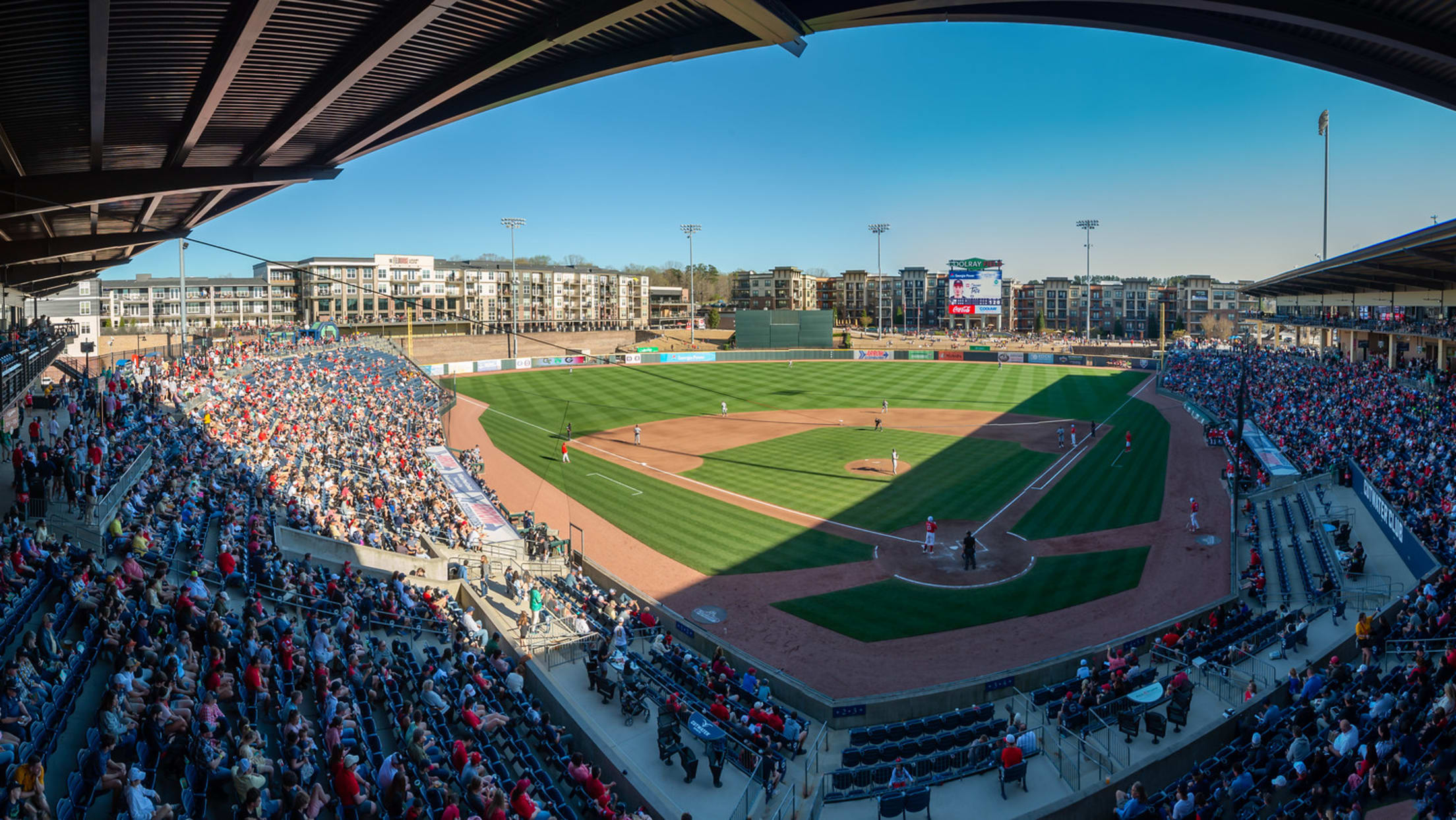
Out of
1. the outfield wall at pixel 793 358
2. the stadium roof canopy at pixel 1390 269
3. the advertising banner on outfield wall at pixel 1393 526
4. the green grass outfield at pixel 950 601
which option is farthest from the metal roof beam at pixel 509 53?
the outfield wall at pixel 793 358

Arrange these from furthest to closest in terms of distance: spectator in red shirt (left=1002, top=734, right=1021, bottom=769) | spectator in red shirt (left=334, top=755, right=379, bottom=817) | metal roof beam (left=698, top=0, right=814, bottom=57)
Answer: spectator in red shirt (left=1002, top=734, right=1021, bottom=769) → spectator in red shirt (left=334, top=755, right=379, bottom=817) → metal roof beam (left=698, top=0, right=814, bottom=57)

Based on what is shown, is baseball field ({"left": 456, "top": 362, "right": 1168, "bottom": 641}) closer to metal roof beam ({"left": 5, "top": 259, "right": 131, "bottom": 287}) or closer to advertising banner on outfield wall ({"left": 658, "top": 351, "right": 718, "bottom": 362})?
advertising banner on outfield wall ({"left": 658, "top": 351, "right": 718, "bottom": 362})

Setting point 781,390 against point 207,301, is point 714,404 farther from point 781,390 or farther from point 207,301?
point 207,301

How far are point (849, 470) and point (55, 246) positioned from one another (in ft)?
95.5

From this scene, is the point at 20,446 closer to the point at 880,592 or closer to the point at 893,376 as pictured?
the point at 880,592

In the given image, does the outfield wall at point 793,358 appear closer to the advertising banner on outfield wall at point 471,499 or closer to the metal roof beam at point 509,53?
the advertising banner on outfield wall at point 471,499

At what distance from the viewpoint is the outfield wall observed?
77188 mm

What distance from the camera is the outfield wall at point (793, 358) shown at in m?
77.2

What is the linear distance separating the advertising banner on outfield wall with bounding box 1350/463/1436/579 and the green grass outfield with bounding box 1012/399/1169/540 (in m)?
6.03

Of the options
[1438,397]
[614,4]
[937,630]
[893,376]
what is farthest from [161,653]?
[893,376]

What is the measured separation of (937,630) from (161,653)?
15.7 meters

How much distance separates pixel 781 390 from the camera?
6550cm

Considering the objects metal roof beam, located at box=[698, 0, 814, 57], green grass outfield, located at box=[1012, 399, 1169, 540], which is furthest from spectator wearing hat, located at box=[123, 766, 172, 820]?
green grass outfield, located at box=[1012, 399, 1169, 540]

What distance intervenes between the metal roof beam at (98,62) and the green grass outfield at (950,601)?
16.9 metres
